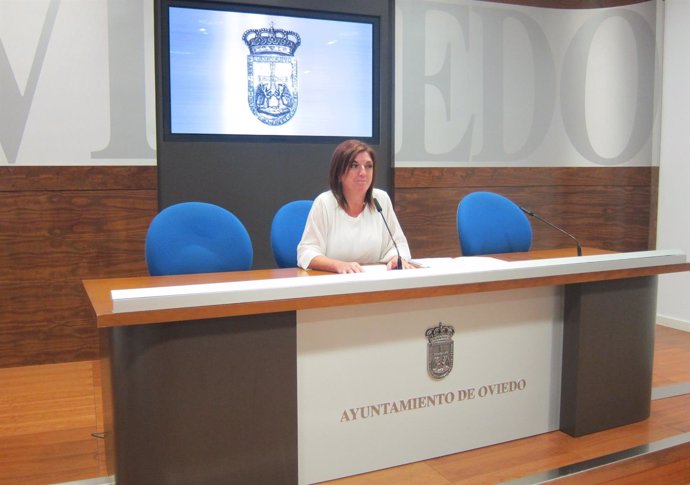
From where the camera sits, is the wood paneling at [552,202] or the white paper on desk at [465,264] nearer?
the white paper on desk at [465,264]

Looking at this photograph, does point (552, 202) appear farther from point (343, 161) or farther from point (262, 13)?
point (343, 161)

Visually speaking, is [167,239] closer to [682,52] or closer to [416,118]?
[416,118]

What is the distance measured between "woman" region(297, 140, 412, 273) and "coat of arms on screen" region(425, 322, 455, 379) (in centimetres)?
38

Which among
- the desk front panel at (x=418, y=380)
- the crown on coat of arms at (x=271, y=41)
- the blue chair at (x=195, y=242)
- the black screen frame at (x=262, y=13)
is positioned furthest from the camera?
the crown on coat of arms at (x=271, y=41)

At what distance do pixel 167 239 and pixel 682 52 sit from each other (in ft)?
12.5

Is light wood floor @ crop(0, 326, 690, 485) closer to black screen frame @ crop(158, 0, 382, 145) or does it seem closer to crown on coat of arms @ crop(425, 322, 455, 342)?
crown on coat of arms @ crop(425, 322, 455, 342)

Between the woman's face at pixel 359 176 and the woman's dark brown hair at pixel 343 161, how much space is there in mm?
13

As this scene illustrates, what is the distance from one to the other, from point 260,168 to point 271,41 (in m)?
0.77

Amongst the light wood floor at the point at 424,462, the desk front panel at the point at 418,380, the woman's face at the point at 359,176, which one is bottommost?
the light wood floor at the point at 424,462

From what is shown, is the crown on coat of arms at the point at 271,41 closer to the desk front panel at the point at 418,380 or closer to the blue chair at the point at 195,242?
the blue chair at the point at 195,242

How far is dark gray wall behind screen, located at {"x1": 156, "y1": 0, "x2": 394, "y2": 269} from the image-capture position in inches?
153

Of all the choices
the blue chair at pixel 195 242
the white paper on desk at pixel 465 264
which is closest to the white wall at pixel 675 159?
the white paper on desk at pixel 465 264

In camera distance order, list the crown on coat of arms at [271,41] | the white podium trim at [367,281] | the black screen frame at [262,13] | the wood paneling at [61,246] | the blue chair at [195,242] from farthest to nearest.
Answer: the crown on coat of arms at [271,41] → the black screen frame at [262,13] → the wood paneling at [61,246] → the blue chair at [195,242] → the white podium trim at [367,281]

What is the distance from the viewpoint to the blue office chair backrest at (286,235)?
3051mm
